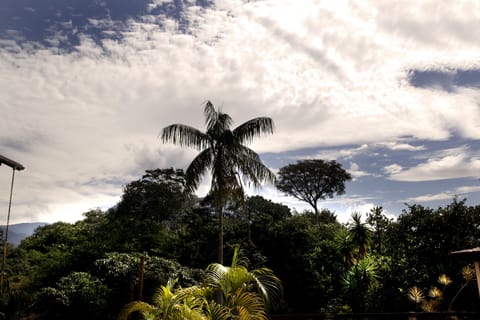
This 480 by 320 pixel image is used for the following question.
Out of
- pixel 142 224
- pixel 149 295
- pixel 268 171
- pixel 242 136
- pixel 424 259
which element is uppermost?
pixel 242 136

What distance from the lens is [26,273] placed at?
1481 centimetres

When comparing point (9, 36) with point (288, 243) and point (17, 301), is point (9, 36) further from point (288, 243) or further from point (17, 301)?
point (288, 243)

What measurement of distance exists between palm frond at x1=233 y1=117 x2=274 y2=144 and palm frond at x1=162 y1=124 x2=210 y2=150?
38.3 inches

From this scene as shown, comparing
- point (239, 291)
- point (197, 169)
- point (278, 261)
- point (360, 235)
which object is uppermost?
point (197, 169)

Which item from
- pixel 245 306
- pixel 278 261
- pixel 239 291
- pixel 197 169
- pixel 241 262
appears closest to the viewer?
pixel 245 306

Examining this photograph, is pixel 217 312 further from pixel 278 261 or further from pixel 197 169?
pixel 278 261

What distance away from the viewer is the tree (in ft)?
111

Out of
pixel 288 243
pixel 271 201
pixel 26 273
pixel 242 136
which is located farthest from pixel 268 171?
pixel 271 201

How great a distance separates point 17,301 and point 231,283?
3.55 metres

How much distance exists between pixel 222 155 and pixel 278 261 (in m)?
5.67

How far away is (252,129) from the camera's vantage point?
11.7m

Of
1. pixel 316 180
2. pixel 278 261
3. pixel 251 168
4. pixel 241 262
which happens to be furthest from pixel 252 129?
pixel 316 180

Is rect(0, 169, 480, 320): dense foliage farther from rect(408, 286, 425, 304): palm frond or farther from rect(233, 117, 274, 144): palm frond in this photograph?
rect(233, 117, 274, 144): palm frond

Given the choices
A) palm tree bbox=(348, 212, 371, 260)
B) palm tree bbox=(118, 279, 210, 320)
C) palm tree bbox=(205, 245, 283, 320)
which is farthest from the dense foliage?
palm tree bbox=(118, 279, 210, 320)
